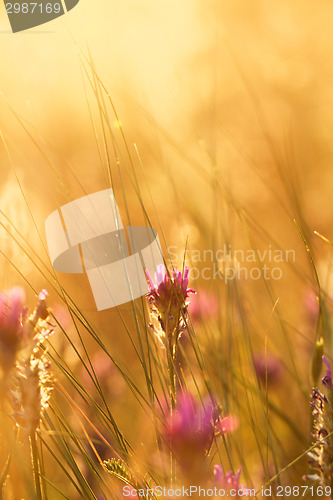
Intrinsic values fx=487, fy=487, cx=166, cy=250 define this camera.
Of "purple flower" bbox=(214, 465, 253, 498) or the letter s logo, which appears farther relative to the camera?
the letter s logo

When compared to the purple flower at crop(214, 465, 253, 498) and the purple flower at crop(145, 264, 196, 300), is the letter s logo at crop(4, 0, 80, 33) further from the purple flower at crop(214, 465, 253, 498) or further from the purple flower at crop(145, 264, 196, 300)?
the purple flower at crop(214, 465, 253, 498)

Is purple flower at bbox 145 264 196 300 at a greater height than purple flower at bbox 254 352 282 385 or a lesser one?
greater

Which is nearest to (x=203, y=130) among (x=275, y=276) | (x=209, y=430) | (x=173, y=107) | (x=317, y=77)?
(x=173, y=107)

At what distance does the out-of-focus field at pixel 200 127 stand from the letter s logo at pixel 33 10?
3 centimetres

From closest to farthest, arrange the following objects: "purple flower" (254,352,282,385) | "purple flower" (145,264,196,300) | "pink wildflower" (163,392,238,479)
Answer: "pink wildflower" (163,392,238,479) < "purple flower" (145,264,196,300) < "purple flower" (254,352,282,385)

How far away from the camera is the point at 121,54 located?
1003 millimetres

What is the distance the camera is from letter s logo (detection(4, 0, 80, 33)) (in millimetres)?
725

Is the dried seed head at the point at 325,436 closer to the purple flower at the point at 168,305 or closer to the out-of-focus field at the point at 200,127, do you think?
the purple flower at the point at 168,305

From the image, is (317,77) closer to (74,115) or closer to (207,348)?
(74,115)

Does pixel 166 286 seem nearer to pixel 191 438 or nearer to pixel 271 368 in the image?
pixel 191 438

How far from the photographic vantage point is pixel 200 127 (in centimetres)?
108

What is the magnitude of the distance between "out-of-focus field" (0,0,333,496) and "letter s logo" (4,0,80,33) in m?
0.03

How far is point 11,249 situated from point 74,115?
0.89 metres

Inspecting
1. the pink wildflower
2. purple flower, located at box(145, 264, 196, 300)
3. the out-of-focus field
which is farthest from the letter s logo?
the pink wildflower
